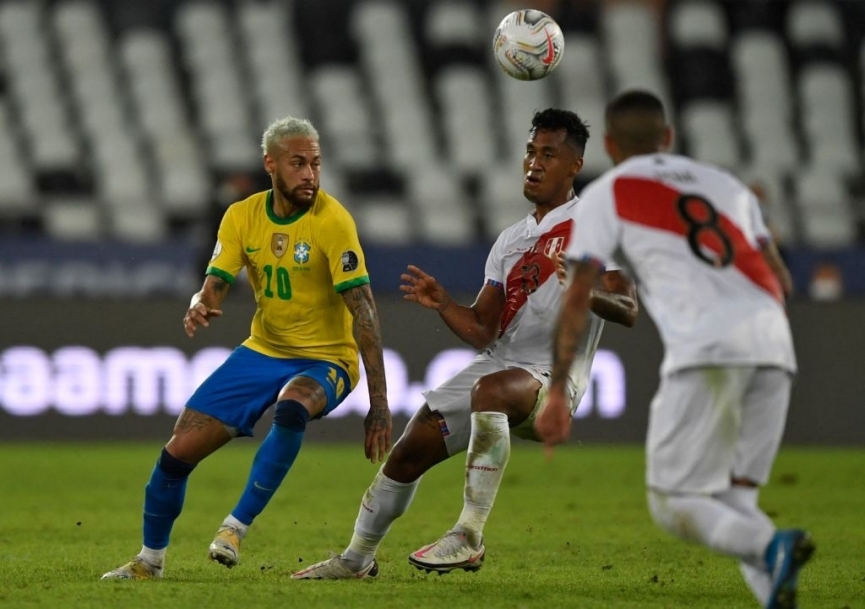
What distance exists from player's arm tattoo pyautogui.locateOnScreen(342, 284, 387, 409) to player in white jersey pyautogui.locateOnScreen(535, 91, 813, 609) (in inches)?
74.3

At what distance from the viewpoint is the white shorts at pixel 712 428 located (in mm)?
5207

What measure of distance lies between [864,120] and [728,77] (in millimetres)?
2406

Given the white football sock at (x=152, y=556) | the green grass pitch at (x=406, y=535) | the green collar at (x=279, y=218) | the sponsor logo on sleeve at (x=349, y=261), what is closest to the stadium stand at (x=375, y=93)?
the green grass pitch at (x=406, y=535)

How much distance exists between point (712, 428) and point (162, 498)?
288cm

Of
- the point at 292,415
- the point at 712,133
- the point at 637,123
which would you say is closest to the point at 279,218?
the point at 292,415

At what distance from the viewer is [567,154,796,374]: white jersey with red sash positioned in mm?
5246

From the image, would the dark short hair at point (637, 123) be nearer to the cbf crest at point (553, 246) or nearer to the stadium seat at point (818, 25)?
the cbf crest at point (553, 246)

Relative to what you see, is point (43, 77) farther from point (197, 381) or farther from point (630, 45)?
point (197, 381)

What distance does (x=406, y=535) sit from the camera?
9.05 meters

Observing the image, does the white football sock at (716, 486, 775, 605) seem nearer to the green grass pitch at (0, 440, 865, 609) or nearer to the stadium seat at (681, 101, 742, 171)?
the green grass pitch at (0, 440, 865, 609)

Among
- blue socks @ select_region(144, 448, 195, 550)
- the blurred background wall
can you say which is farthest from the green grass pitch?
the blurred background wall

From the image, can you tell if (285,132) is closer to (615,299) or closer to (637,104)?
(615,299)

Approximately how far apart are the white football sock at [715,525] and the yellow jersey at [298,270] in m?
2.37

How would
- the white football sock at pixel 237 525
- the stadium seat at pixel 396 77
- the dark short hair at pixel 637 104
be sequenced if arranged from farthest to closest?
the stadium seat at pixel 396 77 → the white football sock at pixel 237 525 → the dark short hair at pixel 637 104
